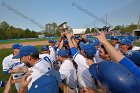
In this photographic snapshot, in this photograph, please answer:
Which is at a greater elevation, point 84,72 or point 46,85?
point 46,85

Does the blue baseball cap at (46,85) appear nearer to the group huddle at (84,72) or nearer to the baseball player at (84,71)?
the group huddle at (84,72)

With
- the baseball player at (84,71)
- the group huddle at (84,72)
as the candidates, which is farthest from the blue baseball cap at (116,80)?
the baseball player at (84,71)

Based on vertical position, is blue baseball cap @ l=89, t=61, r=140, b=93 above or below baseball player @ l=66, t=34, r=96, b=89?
above

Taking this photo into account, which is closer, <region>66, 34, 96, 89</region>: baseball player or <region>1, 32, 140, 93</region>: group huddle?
<region>1, 32, 140, 93</region>: group huddle

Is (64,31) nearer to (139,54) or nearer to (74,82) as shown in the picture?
(74,82)

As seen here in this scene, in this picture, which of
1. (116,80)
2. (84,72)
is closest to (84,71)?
(84,72)

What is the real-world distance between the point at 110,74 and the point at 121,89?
0.17m

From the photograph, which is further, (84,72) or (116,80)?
(84,72)

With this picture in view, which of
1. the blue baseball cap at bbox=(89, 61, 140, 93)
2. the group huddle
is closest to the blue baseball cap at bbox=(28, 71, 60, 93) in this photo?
the group huddle

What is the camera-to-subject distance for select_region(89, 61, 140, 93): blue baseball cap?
2164mm

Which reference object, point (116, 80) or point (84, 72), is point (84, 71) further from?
point (116, 80)

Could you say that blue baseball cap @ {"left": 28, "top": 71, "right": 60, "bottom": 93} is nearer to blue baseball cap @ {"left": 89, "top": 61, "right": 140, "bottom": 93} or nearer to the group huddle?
the group huddle

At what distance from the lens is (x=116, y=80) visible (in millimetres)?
2186

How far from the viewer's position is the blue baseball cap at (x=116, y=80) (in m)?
2.16
